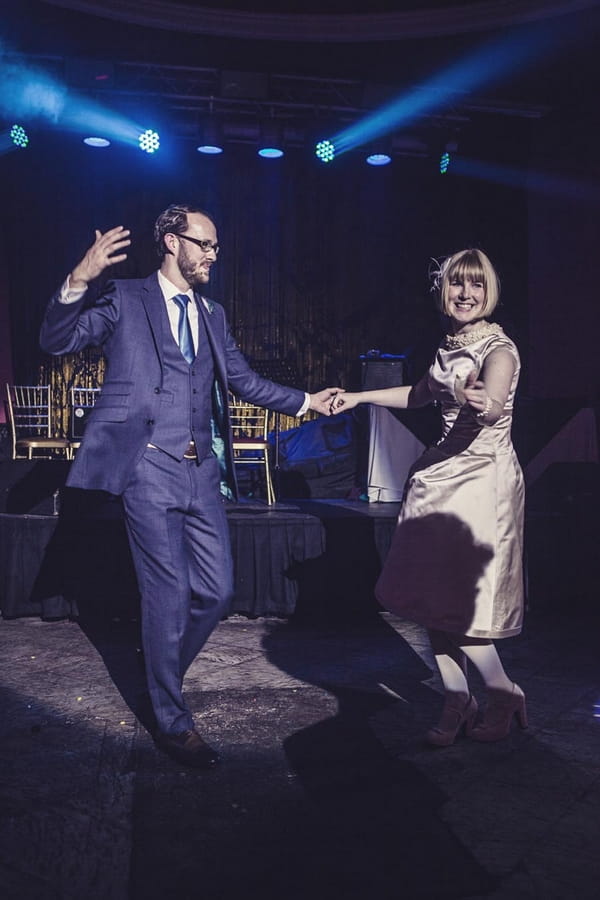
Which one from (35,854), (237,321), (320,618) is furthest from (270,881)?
(237,321)

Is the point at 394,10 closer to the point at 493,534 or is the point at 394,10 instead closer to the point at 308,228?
the point at 308,228

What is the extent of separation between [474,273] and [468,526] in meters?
0.87

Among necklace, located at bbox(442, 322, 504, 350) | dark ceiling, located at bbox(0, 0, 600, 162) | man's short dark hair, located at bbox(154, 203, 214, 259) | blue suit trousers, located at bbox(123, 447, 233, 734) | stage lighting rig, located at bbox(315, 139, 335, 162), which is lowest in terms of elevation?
blue suit trousers, located at bbox(123, 447, 233, 734)

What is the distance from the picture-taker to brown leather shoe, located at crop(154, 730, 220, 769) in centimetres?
239

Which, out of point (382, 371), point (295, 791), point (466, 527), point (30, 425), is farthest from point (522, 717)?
point (30, 425)

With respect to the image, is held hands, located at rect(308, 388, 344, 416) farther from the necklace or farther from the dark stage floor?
the dark stage floor

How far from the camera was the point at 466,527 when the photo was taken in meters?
2.53

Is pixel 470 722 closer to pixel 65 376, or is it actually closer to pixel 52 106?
pixel 52 106

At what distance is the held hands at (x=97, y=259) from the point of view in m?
2.28

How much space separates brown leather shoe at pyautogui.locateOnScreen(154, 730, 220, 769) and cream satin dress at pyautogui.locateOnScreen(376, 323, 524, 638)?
81 cm

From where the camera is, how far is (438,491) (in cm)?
257

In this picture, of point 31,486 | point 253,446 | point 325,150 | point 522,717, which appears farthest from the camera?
point 325,150

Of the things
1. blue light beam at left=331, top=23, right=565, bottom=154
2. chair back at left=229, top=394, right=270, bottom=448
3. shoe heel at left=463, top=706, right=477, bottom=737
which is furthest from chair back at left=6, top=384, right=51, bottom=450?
shoe heel at left=463, top=706, right=477, bottom=737

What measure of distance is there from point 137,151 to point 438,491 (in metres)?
8.76
